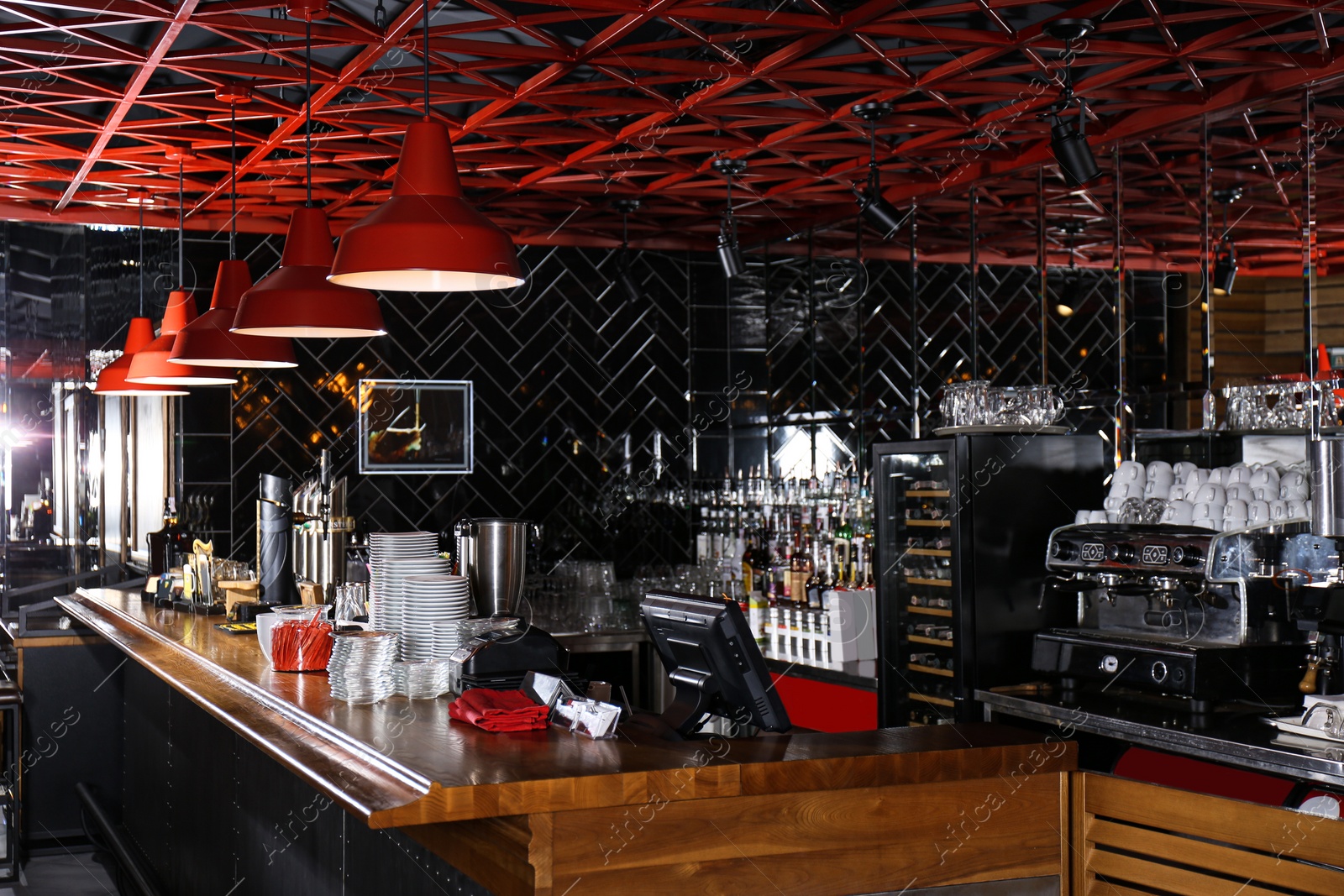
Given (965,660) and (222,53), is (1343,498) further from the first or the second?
(222,53)

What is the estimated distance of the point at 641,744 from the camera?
9.63 feet

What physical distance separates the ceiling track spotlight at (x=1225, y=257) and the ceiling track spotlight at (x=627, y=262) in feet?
10.4

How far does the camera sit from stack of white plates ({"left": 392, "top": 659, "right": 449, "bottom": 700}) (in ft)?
11.4

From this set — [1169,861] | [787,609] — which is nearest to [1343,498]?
[1169,861]

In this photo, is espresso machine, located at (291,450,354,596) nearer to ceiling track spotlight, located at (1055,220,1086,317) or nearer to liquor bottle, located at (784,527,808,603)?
liquor bottle, located at (784,527,808,603)

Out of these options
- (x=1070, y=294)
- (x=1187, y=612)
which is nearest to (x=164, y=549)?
(x=1187, y=612)

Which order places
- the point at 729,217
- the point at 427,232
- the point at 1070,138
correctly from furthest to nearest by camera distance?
the point at 729,217 < the point at 1070,138 < the point at 427,232

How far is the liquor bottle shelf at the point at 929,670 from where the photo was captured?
4.94 m

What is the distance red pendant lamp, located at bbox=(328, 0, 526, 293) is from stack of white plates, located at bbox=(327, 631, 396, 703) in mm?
932

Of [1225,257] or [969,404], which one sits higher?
[1225,257]

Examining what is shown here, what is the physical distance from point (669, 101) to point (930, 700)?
2.66 m

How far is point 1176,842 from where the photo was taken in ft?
11.2

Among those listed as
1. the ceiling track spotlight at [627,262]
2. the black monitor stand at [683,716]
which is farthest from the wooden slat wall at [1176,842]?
the ceiling track spotlight at [627,262]

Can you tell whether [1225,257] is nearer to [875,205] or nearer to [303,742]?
[875,205]
